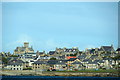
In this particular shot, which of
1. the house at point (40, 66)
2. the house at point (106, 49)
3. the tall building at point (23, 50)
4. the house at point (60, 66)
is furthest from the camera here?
the tall building at point (23, 50)

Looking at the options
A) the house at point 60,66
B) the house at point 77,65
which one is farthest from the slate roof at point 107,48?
the house at point 60,66

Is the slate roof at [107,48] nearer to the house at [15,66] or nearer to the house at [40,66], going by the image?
the house at [40,66]

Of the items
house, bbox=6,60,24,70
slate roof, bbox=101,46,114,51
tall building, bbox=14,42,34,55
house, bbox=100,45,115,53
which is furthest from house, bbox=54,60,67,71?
tall building, bbox=14,42,34,55

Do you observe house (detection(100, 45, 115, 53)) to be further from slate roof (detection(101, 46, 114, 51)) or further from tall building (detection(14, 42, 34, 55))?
tall building (detection(14, 42, 34, 55))

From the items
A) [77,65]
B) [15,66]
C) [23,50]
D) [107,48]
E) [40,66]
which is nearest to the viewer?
[15,66]

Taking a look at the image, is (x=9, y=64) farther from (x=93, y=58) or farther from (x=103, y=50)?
(x=103, y=50)

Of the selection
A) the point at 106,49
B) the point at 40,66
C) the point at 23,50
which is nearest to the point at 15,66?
the point at 40,66

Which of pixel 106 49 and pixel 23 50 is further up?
pixel 23 50

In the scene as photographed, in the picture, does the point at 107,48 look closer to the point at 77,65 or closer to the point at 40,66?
the point at 77,65

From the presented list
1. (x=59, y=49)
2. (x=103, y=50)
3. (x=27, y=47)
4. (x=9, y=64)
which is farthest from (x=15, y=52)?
(x=9, y=64)

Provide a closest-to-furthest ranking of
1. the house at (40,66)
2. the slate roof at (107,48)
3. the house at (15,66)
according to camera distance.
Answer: the house at (15,66) < the house at (40,66) < the slate roof at (107,48)

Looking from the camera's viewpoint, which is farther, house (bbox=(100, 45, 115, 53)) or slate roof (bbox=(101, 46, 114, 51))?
slate roof (bbox=(101, 46, 114, 51))

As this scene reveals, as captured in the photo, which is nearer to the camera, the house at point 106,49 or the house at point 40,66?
the house at point 40,66

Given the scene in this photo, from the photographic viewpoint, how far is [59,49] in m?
73.1
